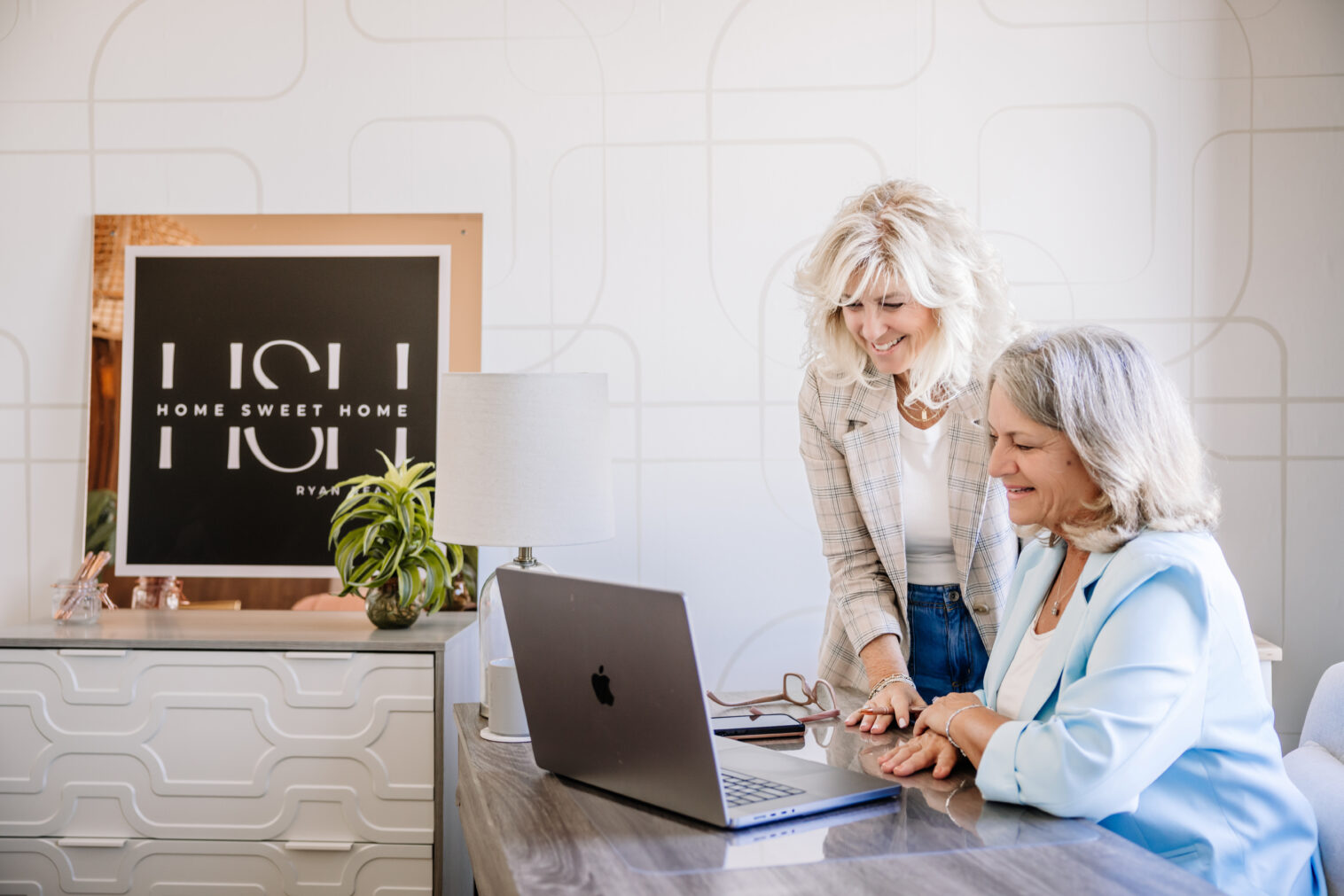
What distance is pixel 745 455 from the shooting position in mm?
2836

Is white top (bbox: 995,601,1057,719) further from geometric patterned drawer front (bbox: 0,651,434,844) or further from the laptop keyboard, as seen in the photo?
geometric patterned drawer front (bbox: 0,651,434,844)

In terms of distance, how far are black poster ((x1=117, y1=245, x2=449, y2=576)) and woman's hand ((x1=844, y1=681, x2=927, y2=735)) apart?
1593 mm

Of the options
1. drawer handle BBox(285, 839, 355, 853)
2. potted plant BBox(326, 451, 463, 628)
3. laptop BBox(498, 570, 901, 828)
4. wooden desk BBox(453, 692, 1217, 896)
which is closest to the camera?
wooden desk BBox(453, 692, 1217, 896)

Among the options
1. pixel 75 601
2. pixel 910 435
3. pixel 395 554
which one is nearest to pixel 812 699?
pixel 910 435

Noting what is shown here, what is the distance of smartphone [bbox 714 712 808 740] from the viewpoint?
157 cm

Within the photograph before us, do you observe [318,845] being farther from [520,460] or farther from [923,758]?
[923,758]

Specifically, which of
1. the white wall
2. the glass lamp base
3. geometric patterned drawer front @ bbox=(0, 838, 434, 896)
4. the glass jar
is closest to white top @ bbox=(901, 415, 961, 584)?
the glass lamp base

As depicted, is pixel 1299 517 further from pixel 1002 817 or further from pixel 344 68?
pixel 344 68

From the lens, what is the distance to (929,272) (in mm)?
1876

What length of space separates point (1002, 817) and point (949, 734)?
185mm

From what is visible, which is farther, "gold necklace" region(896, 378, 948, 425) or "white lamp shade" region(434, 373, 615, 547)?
"gold necklace" region(896, 378, 948, 425)

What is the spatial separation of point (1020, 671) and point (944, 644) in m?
0.45

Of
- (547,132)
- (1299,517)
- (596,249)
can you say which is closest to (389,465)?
(596,249)

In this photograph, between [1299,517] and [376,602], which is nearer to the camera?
[376,602]
